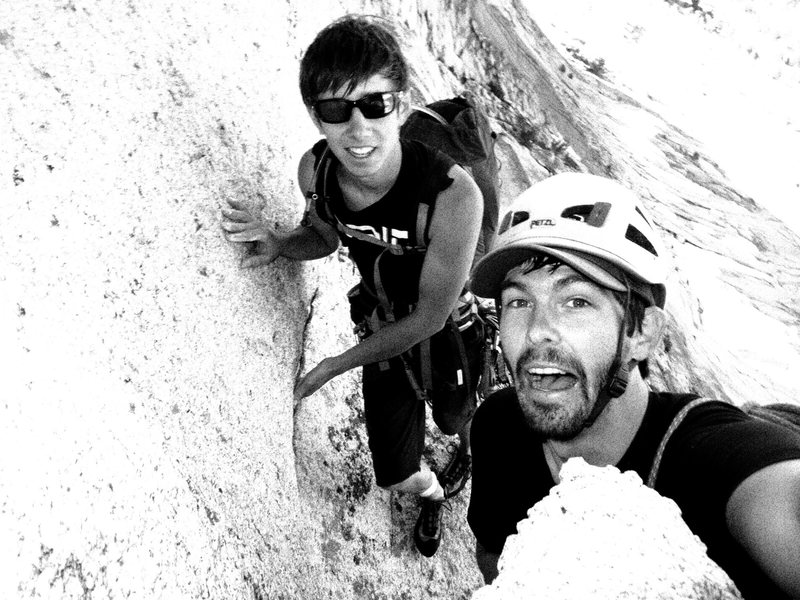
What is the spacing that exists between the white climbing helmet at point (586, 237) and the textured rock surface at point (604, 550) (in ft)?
2.96

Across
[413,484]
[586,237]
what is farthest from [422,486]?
[586,237]

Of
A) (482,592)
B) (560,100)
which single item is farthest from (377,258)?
(560,100)

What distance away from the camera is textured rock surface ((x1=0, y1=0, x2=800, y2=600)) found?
6.95ft

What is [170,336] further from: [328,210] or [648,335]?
[648,335]

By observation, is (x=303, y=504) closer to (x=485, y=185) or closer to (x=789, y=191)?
(x=485, y=185)

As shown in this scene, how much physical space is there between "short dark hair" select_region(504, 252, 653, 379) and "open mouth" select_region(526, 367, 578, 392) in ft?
1.03

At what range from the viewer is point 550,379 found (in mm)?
2434

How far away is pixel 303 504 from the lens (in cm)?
392

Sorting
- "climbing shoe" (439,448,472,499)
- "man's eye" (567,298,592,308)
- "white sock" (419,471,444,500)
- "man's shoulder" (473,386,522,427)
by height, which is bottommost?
"climbing shoe" (439,448,472,499)

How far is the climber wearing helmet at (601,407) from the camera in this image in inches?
73.9

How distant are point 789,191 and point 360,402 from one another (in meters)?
17.8

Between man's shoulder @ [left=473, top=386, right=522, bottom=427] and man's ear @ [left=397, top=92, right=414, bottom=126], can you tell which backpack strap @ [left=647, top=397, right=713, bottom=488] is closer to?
man's shoulder @ [left=473, top=386, right=522, bottom=427]

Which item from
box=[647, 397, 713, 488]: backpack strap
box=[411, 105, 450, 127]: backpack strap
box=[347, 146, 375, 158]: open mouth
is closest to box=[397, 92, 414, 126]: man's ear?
box=[347, 146, 375, 158]: open mouth

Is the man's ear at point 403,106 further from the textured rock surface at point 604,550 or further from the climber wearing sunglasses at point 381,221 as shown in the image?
the textured rock surface at point 604,550
